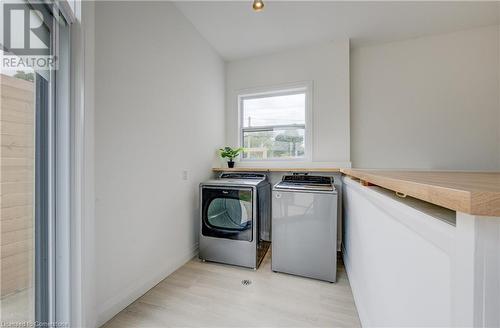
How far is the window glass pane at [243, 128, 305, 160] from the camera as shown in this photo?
279 centimetres

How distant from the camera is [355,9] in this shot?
6.59 feet

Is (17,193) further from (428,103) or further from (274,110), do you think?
(428,103)

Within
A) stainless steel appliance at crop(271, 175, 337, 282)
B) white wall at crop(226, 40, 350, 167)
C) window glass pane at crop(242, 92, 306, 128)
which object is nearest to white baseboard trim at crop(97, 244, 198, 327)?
stainless steel appliance at crop(271, 175, 337, 282)

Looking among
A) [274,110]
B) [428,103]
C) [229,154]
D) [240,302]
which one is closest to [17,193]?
[240,302]

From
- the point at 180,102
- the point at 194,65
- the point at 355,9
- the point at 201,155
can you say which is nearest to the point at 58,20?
the point at 180,102

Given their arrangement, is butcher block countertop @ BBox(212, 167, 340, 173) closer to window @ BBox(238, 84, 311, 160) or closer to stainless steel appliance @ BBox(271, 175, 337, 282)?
window @ BBox(238, 84, 311, 160)

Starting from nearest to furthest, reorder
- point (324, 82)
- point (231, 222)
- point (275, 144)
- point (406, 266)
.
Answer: point (406, 266) → point (231, 222) → point (324, 82) → point (275, 144)

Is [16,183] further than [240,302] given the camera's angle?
No

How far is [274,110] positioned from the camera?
292cm

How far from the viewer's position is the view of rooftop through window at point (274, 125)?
2.79 m

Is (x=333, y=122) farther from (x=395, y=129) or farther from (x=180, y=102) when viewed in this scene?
(x=180, y=102)

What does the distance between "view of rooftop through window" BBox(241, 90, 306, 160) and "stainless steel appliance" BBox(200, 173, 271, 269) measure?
2.77 ft

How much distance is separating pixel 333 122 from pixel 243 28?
154 centimetres

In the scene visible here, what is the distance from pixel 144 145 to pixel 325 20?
2223mm
